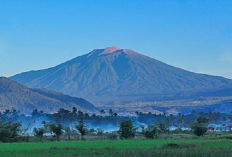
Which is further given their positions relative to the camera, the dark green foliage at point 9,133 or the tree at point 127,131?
the tree at point 127,131

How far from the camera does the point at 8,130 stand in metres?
50.2

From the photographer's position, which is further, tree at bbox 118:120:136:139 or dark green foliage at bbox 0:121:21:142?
tree at bbox 118:120:136:139

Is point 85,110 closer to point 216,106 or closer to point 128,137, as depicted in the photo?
point 216,106

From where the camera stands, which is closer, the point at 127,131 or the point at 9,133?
the point at 9,133

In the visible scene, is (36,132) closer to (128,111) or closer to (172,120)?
(172,120)

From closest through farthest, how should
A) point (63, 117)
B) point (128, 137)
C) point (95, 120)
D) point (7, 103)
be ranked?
point (128, 137) < point (63, 117) < point (95, 120) < point (7, 103)

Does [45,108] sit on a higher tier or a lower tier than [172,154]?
higher

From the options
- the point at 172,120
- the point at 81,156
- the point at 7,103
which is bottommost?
the point at 81,156

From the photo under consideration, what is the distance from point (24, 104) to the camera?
194 m

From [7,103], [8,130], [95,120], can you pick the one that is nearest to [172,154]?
[8,130]

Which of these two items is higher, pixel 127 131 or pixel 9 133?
pixel 127 131

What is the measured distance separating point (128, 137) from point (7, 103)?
457 ft

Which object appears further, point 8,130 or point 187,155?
point 8,130

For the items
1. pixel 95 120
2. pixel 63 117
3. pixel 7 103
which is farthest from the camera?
pixel 7 103
